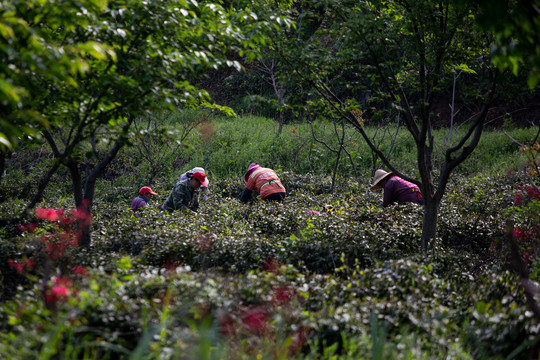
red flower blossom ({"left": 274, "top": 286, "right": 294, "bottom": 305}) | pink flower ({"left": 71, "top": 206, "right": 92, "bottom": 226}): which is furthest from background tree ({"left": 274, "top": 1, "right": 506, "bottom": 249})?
pink flower ({"left": 71, "top": 206, "right": 92, "bottom": 226})

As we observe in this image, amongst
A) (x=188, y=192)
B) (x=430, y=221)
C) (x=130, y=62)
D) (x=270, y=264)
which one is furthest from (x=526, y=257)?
(x=188, y=192)

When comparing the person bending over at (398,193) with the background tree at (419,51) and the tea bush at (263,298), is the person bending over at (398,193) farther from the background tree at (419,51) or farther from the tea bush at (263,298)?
the background tree at (419,51)

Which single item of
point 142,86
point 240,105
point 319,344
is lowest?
point 319,344

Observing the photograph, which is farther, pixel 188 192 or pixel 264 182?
pixel 264 182

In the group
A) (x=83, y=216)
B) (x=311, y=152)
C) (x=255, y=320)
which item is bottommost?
(x=255, y=320)

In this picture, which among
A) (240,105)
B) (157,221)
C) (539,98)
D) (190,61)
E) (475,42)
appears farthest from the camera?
(240,105)

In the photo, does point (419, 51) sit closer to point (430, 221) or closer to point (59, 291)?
point (430, 221)

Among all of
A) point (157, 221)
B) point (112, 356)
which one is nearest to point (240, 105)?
point (157, 221)

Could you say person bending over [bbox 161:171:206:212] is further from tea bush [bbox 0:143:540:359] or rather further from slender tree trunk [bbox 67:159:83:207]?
slender tree trunk [bbox 67:159:83:207]

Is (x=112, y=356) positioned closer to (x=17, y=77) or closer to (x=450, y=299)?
(x=17, y=77)

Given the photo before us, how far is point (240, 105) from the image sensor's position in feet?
70.8

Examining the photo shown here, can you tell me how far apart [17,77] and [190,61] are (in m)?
1.49

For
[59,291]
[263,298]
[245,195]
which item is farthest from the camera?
[245,195]

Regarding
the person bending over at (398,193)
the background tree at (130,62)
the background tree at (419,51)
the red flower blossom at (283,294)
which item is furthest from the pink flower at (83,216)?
the person bending over at (398,193)
